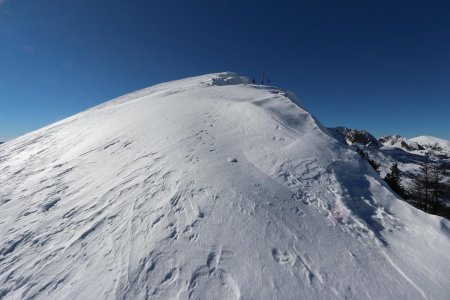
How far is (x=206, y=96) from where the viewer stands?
13703mm

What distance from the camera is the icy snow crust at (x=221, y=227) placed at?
11.6 feet

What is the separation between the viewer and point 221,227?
175 inches

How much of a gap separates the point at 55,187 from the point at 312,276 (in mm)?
6910

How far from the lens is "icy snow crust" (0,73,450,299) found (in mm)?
3531

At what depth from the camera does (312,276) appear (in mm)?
3562

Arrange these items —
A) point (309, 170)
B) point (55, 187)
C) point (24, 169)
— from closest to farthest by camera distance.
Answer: point (309, 170), point (55, 187), point (24, 169)

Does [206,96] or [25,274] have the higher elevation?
[206,96]

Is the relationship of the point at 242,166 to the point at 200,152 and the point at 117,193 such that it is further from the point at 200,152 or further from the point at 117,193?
the point at 117,193

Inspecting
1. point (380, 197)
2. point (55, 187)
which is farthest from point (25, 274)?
point (380, 197)

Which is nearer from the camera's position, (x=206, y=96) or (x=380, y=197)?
(x=380, y=197)

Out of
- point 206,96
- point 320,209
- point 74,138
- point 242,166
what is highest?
point 206,96

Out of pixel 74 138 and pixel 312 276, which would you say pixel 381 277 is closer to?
pixel 312 276

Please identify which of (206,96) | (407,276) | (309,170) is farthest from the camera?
(206,96)

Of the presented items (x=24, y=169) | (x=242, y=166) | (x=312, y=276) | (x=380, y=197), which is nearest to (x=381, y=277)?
(x=312, y=276)
